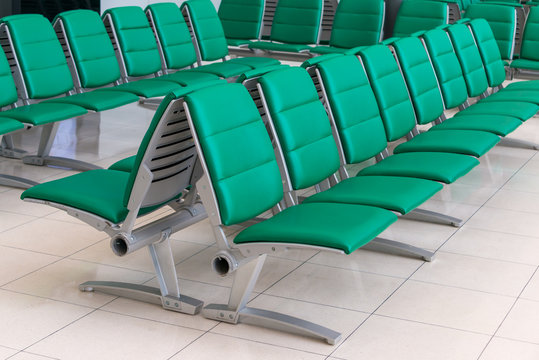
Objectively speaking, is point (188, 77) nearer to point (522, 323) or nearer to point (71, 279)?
point (71, 279)

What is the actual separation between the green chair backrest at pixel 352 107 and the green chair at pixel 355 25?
2950 mm

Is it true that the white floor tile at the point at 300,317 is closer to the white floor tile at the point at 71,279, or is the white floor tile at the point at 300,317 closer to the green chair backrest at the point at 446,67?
the white floor tile at the point at 71,279

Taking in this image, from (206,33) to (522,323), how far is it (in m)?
4.06

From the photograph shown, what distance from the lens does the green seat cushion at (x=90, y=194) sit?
2.96 meters

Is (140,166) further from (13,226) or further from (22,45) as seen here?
(22,45)

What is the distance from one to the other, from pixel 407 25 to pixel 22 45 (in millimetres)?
3148

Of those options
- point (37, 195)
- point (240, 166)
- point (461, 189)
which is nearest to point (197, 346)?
point (240, 166)

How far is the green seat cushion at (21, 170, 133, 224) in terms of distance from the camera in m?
2.96

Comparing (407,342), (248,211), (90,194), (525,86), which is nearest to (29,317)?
(90,194)

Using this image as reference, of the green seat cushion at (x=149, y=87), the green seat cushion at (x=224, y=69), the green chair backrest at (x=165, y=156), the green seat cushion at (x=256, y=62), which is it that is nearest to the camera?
the green chair backrest at (x=165, y=156)

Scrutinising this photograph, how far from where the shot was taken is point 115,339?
2824mm

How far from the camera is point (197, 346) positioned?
2.79 m

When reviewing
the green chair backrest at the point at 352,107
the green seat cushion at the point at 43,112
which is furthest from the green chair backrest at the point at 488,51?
the green seat cushion at the point at 43,112

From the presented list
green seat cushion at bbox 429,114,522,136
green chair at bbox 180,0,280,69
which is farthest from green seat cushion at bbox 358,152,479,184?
green chair at bbox 180,0,280,69
